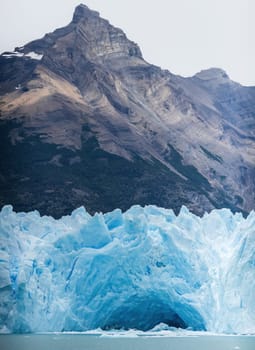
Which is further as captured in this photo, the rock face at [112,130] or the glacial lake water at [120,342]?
the rock face at [112,130]

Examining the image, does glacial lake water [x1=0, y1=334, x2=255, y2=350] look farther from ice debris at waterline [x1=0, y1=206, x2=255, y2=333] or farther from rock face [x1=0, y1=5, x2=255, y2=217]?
rock face [x1=0, y1=5, x2=255, y2=217]

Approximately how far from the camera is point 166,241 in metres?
16.4

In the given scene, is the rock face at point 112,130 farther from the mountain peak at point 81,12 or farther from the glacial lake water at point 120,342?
the glacial lake water at point 120,342

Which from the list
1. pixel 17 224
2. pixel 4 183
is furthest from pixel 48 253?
pixel 4 183

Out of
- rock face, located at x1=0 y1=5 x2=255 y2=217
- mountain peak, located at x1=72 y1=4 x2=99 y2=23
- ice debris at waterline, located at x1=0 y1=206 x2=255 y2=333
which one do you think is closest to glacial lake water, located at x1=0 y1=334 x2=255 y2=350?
ice debris at waterline, located at x1=0 y1=206 x2=255 y2=333

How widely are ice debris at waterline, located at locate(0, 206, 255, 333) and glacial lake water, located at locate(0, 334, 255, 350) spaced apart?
0.79 m

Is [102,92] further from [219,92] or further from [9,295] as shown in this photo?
[9,295]

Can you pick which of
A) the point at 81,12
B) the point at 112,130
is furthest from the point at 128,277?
the point at 81,12

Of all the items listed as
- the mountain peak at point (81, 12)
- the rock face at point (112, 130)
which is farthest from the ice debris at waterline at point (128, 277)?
the mountain peak at point (81, 12)

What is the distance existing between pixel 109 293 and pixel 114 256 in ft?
2.82

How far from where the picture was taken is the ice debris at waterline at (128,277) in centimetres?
1507

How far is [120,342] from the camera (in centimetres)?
1367

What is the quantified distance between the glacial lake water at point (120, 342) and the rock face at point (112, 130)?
22762 millimetres

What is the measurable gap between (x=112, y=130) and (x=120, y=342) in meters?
34.1
